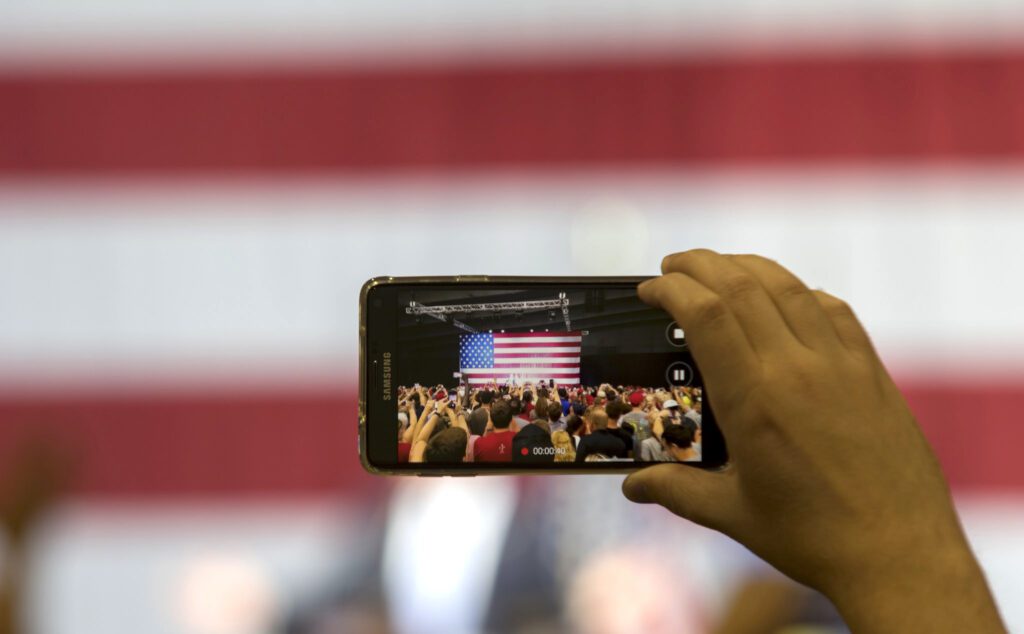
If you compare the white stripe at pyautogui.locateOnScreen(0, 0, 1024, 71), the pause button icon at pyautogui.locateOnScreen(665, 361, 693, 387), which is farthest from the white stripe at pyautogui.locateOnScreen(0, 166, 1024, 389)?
the pause button icon at pyautogui.locateOnScreen(665, 361, 693, 387)

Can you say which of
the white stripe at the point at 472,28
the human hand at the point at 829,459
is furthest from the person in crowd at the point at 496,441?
the white stripe at the point at 472,28

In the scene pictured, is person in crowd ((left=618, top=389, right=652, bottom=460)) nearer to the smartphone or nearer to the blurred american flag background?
the smartphone

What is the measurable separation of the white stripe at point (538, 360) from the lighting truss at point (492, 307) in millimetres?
17

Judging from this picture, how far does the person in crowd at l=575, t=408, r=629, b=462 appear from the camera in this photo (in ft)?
1.58

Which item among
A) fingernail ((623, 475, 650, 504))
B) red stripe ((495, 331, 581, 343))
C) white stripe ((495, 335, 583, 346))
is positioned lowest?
fingernail ((623, 475, 650, 504))

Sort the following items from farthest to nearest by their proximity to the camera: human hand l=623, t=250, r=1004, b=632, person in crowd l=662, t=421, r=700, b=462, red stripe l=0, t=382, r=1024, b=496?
red stripe l=0, t=382, r=1024, b=496 < person in crowd l=662, t=421, r=700, b=462 < human hand l=623, t=250, r=1004, b=632

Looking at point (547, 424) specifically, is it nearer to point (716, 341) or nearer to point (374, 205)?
point (716, 341)

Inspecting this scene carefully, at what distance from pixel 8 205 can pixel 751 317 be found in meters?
1.82

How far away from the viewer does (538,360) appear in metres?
0.49

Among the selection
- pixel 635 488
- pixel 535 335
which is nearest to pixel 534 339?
pixel 535 335

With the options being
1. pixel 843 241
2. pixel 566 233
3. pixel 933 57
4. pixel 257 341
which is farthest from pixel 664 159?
pixel 257 341

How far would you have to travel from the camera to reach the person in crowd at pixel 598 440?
0.48 metres

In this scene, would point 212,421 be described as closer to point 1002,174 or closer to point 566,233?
point 566,233

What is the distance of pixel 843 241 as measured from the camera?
1.74m
